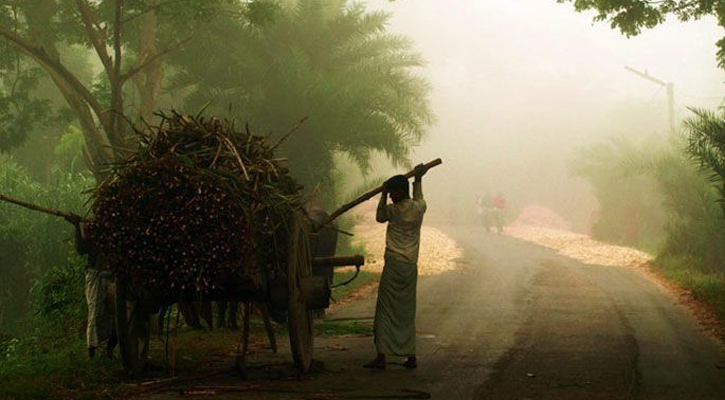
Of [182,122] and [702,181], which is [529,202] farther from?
[182,122]

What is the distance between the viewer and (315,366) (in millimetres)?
8578

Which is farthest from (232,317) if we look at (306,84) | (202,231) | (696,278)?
(696,278)

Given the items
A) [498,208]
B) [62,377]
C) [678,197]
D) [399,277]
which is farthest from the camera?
[498,208]

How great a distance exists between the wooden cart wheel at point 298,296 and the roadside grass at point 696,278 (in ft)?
23.8

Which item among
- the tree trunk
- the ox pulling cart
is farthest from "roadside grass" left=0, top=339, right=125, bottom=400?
the tree trunk

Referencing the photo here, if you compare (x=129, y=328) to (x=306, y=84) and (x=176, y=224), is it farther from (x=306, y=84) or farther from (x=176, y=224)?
(x=306, y=84)

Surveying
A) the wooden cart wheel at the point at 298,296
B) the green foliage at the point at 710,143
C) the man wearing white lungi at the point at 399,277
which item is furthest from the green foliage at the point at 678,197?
the wooden cart wheel at the point at 298,296

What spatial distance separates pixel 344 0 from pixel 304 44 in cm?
431

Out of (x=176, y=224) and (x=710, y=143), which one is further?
(x=710, y=143)

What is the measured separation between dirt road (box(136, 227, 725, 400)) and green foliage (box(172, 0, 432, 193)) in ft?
17.2

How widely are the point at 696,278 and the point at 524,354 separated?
9.41 meters

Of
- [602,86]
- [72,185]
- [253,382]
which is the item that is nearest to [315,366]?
[253,382]

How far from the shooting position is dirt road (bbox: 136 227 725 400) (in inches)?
301

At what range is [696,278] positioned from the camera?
1759 centimetres
